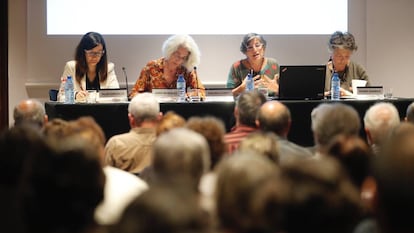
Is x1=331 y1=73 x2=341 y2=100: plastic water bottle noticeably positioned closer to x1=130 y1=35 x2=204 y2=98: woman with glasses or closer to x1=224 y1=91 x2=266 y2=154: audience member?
x1=130 y1=35 x2=204 y2=98: woman with glasses

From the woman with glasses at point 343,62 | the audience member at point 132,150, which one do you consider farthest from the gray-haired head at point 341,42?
the audience member at point 132,150

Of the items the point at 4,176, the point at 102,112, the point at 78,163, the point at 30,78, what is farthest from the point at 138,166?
the point at 30,78

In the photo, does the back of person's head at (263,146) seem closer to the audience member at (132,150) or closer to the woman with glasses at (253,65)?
the audience member at (132,150)

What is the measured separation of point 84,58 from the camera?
5.39 meters

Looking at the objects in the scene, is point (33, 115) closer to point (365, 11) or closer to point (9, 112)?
point (9, 112)

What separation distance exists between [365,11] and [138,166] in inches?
161

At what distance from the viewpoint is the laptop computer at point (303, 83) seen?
492 cm

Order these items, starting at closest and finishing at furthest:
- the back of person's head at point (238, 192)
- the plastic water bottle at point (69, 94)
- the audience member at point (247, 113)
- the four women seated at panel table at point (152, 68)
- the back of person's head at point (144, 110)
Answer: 1. the back of person's head at point (238, 192)
2. the audience member at point (247, 113)
3. the back of person's head at point (144, 110)
4. the plastic water bottle at point (69, 94)
5. the four women seated at panel table at point (152, 68)

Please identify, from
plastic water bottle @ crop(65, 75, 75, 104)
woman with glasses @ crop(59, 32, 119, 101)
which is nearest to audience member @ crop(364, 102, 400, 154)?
plastic water bottle @ crop(65, 75, 75, 104)

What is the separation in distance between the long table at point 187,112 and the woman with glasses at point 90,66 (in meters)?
0.59

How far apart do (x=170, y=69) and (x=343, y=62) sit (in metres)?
1.55

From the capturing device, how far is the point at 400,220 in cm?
133

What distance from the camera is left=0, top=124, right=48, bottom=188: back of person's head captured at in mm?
2203

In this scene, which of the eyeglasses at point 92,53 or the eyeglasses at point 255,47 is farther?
the eyeglasses at point 255,47
